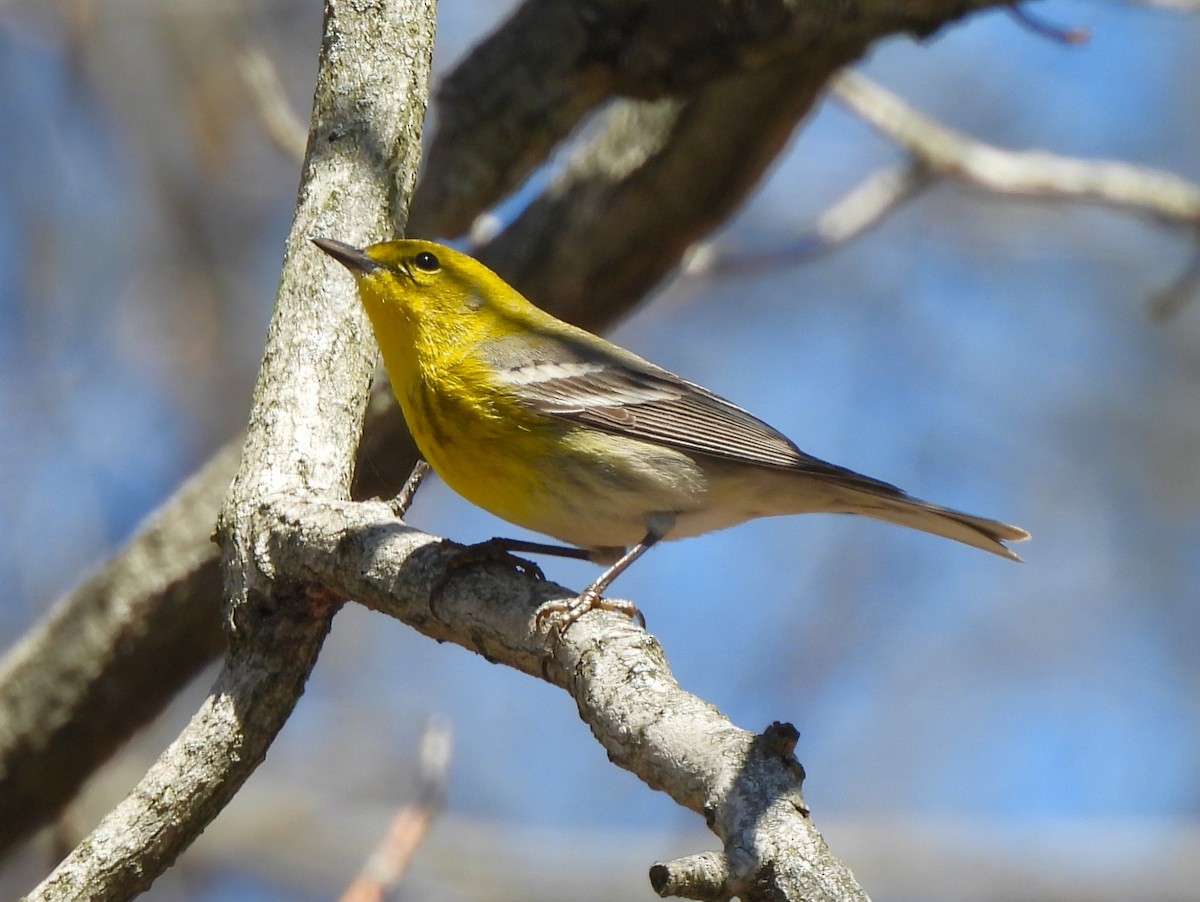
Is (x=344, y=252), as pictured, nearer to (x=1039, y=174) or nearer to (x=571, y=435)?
(x=571, y=435)

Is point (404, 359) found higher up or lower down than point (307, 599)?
higher up

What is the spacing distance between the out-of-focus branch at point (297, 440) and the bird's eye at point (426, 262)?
53cm

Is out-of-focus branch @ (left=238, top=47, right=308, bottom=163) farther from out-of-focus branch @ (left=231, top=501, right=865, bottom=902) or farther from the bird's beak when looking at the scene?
out-of-focus branch @ (left=231, top=501, right=865, bottom=902)

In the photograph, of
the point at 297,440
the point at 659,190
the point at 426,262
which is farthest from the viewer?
the point at 659,190

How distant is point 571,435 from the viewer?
13.4 ft

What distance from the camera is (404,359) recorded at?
439 cm

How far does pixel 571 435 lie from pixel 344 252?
92cm

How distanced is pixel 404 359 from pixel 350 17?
1.13 meters

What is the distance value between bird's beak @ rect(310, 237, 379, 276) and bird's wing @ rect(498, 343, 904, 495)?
2.17 feet

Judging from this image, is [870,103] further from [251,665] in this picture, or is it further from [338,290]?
[251,665]

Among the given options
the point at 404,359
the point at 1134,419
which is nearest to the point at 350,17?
the point at 404,359

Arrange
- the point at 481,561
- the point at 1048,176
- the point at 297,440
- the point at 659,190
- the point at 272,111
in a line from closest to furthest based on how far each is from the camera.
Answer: the point at 481,561 < the point at 297,440 < the point at 659,190 < the point at 272,111 < the point at 1048,176

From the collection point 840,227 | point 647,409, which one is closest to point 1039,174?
point 840,227

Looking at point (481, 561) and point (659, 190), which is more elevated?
point (659, 190)
